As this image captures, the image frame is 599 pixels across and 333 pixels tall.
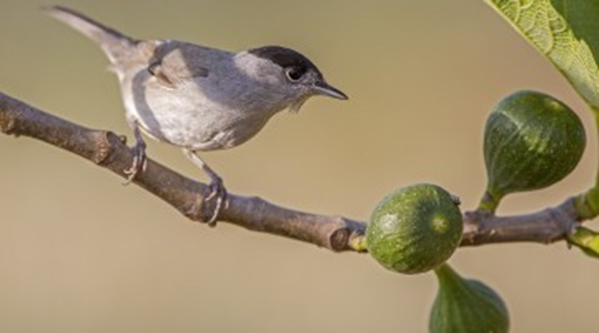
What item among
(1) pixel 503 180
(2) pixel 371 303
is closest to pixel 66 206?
(2) pixel 371 303

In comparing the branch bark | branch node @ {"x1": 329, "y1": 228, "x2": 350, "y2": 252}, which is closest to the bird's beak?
the branch bark

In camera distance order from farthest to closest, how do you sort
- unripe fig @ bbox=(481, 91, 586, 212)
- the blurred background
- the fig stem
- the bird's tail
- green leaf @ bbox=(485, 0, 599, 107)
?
the blurred background, the bird's tail, the fig stem, unripe fig @ bbox=(481, 91, 586, 212), green leaf @ bbox=(485, 0, 599, 107)

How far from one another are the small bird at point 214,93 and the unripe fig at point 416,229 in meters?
1.88

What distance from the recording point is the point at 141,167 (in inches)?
114

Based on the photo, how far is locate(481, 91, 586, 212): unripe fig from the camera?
3.00 metres

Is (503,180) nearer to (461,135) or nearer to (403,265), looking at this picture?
(403,265)

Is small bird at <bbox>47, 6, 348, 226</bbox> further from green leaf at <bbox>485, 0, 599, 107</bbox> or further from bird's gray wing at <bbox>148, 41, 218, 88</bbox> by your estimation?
green leaf at <bbox>485, 0, 599, 107</bbox>

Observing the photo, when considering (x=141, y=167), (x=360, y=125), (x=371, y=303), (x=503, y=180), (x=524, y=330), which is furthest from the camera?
(x=360, y=125)

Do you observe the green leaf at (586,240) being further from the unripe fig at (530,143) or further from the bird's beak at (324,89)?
the bird's beak at (324,89)

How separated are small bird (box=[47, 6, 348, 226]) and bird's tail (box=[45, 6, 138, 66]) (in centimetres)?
47

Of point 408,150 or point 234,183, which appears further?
point 408,150

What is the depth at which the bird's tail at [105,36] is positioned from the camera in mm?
5891

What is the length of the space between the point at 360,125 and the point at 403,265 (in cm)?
991

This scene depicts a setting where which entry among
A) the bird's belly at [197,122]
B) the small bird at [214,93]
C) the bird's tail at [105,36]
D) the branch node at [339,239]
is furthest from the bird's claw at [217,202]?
the bird's tail at [105,36]
